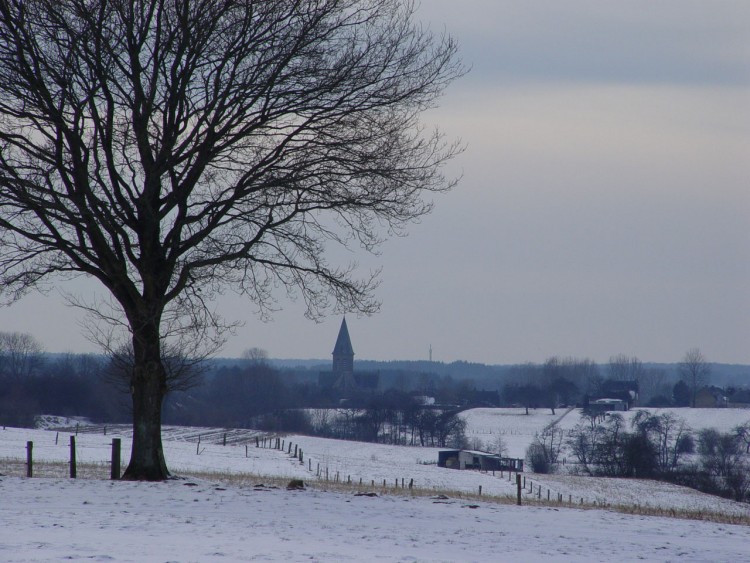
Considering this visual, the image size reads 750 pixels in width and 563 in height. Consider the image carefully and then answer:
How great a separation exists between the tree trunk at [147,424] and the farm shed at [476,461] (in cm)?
5880

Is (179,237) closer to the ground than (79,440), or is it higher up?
higher up

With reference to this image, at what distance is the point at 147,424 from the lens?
17500 mm

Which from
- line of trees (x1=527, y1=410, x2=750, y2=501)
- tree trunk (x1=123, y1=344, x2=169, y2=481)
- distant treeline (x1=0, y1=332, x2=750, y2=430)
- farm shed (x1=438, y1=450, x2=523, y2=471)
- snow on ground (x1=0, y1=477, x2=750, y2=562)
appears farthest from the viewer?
distant treeline (x1=0, y1=332, x2=750, y2=430)

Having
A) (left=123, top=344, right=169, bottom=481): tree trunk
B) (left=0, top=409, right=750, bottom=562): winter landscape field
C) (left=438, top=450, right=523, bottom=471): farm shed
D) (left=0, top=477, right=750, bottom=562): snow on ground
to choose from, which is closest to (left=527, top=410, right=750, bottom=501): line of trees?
(left=438, top=450, right=523, bottom=471): farm shed

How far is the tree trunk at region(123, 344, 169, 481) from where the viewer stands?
56.9 ft

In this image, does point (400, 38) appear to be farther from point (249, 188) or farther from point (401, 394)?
point (401, 394)

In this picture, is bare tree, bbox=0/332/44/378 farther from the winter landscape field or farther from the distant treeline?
the winter landscape field

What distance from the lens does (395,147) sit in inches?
690

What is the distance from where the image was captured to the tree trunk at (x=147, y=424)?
17328 millimetres

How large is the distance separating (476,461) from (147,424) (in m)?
62.0

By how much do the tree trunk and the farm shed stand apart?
58.8 meters

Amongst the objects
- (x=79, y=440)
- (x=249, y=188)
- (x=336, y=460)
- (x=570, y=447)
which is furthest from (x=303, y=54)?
(x=570, y=447)

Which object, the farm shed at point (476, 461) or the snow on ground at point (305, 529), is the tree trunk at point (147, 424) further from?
the farm shed at point (476, 461)

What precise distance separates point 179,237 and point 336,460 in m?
44.2
